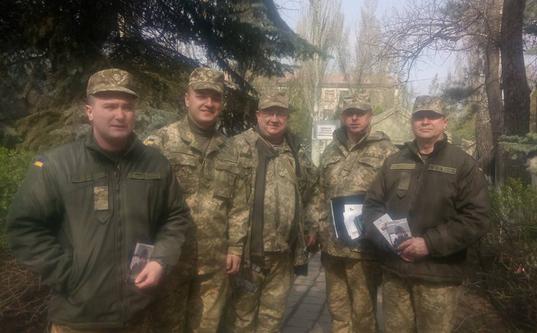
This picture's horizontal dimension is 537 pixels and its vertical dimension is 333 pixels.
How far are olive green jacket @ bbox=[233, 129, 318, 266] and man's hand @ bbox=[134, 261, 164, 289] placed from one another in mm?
1166

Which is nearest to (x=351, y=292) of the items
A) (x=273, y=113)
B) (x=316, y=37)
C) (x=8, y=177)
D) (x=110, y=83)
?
(x=273, y=113)

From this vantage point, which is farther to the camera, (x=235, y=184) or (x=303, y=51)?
(x=303, y=51)

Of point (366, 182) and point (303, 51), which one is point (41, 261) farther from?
point (303, 51)

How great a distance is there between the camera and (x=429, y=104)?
338 cm

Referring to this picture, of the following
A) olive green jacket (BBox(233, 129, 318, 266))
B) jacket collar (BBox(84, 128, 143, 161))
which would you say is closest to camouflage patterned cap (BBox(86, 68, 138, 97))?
jacket collar (BBox(84, 128, 143, 161))

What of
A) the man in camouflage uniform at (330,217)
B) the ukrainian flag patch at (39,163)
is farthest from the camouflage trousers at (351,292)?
the ukrainian flag patch at (39,163)

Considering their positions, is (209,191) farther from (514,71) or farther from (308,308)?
(514,71)

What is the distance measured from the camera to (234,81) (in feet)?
25.1

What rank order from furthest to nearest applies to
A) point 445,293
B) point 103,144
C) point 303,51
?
1. point 303,51
2. point 445,293
3. point 103,144

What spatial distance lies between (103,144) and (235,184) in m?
1.14

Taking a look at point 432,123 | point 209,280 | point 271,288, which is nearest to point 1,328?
point 209,280

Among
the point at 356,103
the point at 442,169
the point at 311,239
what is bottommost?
the point at 311,239

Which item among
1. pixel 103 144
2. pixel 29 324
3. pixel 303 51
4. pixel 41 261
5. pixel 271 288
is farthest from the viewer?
pixel 303 51

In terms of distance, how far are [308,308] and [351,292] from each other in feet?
5.57
